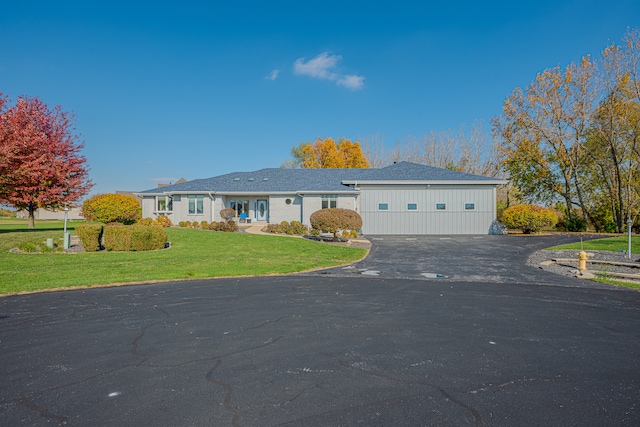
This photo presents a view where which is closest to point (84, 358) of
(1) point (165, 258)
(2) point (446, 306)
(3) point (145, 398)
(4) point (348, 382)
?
(3) point (145, 398)

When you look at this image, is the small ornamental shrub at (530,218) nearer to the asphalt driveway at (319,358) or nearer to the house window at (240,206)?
the asphalt driveway at (319,358)

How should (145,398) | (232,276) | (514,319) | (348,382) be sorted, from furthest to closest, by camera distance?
(232,276)
(514,319)
(348,382)
(145,398)

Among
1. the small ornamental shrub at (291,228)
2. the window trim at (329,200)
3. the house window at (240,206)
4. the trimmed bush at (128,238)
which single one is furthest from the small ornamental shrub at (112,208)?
the window trim at (329,200)

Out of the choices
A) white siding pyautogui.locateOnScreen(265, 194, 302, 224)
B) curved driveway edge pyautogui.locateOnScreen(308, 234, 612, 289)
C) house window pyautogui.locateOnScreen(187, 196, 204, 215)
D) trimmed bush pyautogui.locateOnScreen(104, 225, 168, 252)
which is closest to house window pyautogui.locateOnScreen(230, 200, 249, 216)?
house window pyautogui.locateOnScreen(187, 196, 204, 215)

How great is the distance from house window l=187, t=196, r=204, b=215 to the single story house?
0.05m

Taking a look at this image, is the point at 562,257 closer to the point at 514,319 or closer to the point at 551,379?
the point at 514,319

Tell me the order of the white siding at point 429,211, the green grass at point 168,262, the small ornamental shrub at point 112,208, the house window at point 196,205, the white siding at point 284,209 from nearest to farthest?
1. the green grass at point 168,262
2. the small ornamental shrub at point 112,208
3. the white siding at point 429,211
4. the white siding at point 284,209
5. the house window at point 196,205

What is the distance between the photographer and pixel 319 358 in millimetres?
4125

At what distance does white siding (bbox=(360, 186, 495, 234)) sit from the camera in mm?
26125

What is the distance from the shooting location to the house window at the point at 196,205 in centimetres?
2805

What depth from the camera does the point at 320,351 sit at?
434 centimetres

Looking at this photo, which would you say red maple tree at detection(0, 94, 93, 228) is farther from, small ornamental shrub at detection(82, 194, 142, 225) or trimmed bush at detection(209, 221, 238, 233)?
trimmed bush at detection(209, 221, 238, 233)

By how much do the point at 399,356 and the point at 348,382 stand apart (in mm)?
926

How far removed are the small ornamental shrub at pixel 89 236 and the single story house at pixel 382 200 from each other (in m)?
12.8
